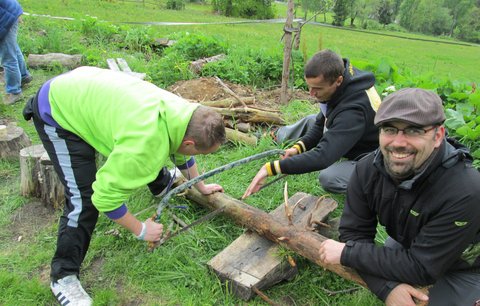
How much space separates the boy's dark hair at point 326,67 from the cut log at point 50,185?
239 cm

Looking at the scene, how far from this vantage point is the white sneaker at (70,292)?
104 inches

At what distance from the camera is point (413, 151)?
6.39ft

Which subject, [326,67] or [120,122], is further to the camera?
[326,67]

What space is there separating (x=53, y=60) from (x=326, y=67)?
623cm

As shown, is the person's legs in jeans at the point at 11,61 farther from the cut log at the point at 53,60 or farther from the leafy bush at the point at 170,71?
the leafy bush at the point at 170,71

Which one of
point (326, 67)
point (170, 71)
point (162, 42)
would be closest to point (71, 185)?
point (326, 67)

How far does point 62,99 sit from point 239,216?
1536mm

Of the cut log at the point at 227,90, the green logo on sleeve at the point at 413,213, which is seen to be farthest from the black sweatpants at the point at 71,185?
the cut log at the point at 227,90

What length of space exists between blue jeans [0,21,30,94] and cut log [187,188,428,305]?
4.25m

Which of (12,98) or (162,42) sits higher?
(162,42)

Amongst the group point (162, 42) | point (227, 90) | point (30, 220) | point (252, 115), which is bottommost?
point (30, 220)

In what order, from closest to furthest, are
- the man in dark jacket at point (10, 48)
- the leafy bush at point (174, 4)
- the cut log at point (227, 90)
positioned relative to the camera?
the cut log at point (227, 90), the man in dark jacket at point (10, 48), the leafy bush at point (174, 4)

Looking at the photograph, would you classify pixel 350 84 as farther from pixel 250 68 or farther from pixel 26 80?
pixel 26 80

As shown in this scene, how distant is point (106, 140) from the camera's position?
2412 mm
